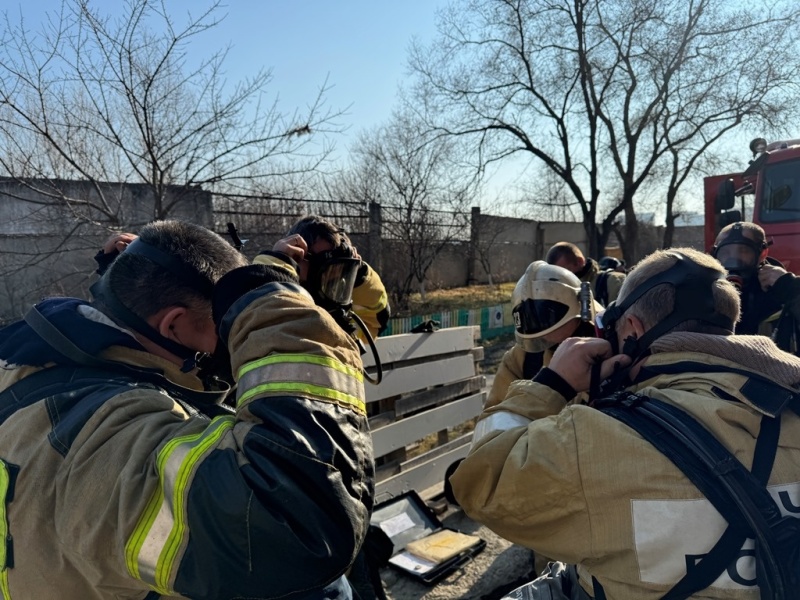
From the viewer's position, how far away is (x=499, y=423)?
158cm

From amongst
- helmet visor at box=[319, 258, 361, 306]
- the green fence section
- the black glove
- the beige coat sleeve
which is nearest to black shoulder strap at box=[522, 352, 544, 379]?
helmet visor at box=[319, 258, 361, 306]

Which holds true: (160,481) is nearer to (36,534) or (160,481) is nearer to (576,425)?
(36,534)

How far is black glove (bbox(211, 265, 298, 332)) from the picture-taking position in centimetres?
127

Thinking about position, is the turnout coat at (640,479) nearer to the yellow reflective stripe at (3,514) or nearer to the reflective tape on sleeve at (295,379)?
the reflective tape on sleeve at (295,379)

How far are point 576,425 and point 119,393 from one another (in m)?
1.05

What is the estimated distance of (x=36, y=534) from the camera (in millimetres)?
1098

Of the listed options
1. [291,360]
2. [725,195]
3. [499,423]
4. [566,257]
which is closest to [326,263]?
[499,423]

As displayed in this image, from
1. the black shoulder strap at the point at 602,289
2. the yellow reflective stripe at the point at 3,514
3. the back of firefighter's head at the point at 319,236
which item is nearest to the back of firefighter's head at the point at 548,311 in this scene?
the back of firefighter's head at the point at 319,236

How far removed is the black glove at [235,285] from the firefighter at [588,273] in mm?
4127

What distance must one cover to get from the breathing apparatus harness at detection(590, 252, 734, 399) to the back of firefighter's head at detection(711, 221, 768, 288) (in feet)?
9.23

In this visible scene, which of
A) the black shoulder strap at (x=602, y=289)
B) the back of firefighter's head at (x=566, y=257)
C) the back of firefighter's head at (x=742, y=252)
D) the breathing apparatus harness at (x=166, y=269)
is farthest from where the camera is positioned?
the black shoulder strap at (x=602, y=289)

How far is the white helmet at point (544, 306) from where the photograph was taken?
9.05 ft

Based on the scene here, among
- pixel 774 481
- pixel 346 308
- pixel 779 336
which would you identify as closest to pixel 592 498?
pixel 774 481

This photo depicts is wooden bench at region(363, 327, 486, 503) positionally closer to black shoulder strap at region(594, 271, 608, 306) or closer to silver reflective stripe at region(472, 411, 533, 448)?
black shoulder strap at region(594, 271, 608, 306)
